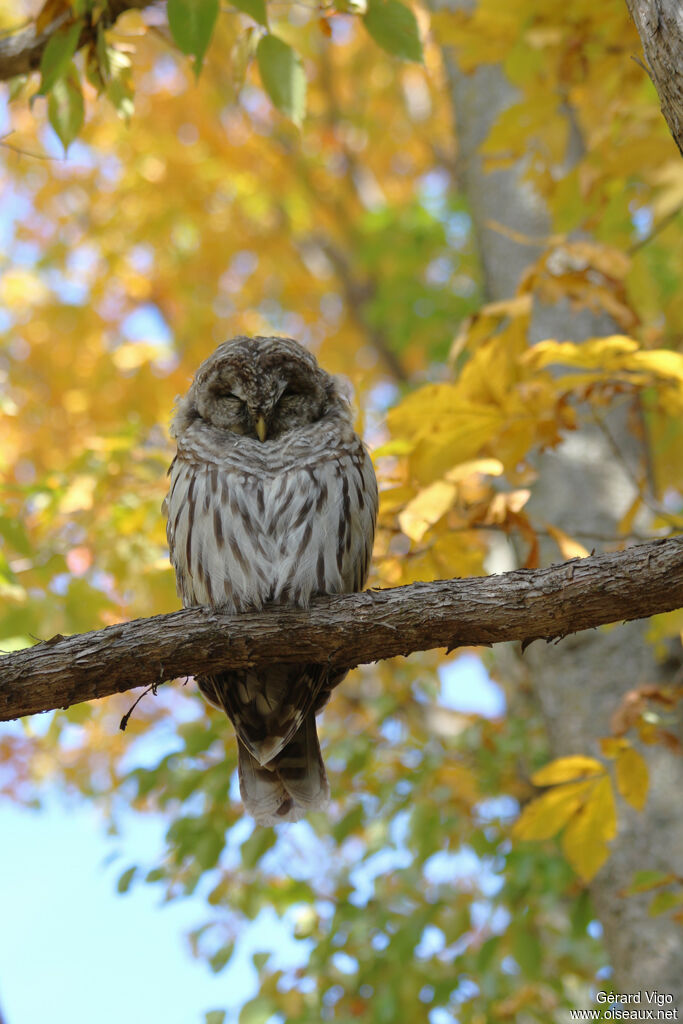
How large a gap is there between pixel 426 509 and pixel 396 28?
118 cm

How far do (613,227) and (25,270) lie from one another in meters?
5.76

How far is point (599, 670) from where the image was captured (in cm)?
326

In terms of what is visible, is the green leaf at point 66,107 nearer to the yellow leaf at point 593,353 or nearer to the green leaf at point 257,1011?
the yellow leaf at point 593,353

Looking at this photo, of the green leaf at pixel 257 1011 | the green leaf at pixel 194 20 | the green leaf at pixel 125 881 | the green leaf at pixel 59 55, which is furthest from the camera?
the green leaf at pixel 125 881

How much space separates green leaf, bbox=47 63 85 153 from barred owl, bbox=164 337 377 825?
A: 2.47 feet

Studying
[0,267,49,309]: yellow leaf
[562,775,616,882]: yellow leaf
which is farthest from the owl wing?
[0,267,49,309]: yellow leaf

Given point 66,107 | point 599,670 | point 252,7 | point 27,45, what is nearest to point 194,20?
point 252,7

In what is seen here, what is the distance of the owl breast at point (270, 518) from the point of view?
2539 mm

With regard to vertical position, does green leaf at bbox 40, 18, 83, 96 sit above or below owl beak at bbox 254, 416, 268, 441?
above

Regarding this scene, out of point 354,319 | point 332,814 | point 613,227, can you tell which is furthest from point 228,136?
point 332,814

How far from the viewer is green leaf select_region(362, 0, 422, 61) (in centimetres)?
229

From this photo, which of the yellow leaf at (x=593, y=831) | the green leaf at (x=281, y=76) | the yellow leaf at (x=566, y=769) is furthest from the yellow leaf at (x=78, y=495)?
the yellow leaf at (x=593, y=831)

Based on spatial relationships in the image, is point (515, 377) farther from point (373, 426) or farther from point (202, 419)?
point (202, 419)

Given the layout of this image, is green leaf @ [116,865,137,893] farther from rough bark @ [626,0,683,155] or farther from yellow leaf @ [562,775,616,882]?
rough bark @ [626,0,683,155]
